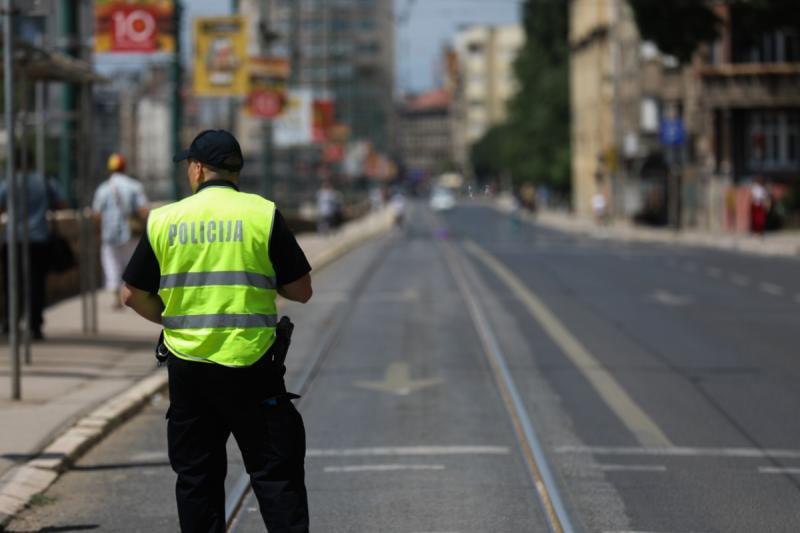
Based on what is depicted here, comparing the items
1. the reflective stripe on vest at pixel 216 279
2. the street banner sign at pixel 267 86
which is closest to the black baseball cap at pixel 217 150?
the reflective stripe on vest at pixel 216 279

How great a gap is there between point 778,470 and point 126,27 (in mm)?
13848

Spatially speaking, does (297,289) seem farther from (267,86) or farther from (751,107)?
(751,107)

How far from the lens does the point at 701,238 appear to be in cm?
5262

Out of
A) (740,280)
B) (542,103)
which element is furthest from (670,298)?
(542,103)

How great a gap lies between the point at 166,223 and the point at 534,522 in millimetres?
2639

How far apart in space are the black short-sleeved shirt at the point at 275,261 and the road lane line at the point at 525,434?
2175 millimetres

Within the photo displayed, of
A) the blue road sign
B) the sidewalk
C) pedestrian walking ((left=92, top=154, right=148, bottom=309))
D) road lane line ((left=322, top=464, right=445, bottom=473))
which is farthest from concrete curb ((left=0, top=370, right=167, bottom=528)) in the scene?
the blue road sign

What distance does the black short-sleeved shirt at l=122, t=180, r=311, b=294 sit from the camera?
573 cm

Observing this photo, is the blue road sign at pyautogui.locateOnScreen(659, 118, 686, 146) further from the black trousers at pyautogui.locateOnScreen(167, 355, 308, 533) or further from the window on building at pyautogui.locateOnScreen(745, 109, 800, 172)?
the black trousers at pyautogui.locateOnScreen(167, 355, 308, 533)

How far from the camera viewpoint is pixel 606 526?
7332 millimetres

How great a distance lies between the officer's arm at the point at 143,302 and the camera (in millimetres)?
5824

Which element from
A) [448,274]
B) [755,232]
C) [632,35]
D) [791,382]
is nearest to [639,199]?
[632,35]

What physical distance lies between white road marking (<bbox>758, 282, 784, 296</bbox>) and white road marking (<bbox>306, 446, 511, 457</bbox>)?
1544 cm

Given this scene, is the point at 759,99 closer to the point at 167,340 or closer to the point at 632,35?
the point at 632,35
